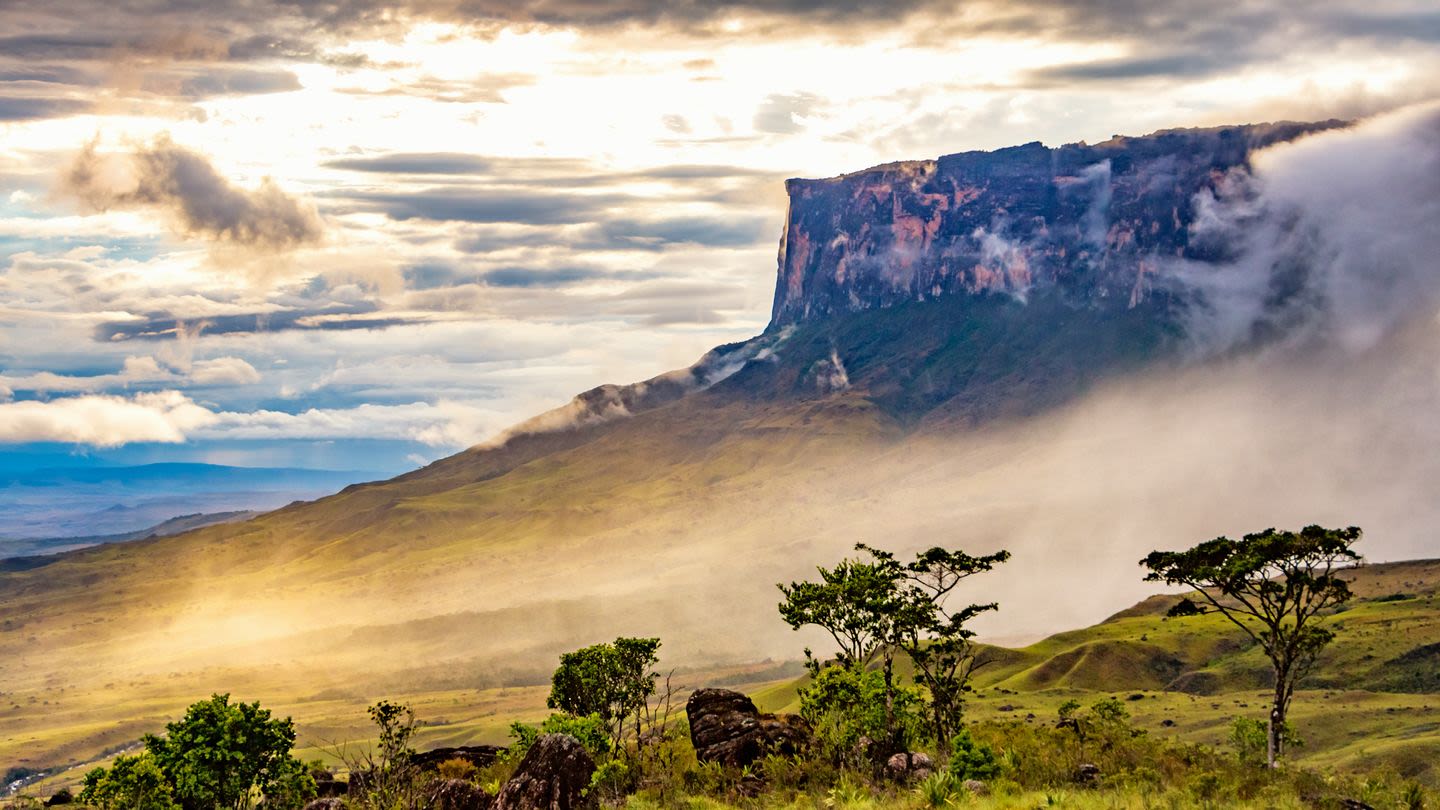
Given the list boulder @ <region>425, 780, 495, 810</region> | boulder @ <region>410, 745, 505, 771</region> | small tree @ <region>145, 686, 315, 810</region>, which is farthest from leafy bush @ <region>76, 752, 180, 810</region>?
boulder @ <region>425, 780, 495, 810</region>

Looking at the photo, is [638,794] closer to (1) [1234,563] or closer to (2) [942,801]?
(2) [942,801]

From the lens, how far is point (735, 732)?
6538 cm

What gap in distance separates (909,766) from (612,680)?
101 feet

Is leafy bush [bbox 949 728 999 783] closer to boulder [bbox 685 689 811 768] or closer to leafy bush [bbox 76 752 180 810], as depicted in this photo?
boulder [bbox 685 689 811 768]

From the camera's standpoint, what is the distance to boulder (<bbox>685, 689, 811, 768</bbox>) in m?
63.7

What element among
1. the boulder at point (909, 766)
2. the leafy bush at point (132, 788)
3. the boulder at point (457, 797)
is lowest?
the boulder at point (909, 766)

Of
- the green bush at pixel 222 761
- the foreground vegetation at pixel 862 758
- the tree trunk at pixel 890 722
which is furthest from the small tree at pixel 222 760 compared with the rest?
the tree trunk at pixel 890 722

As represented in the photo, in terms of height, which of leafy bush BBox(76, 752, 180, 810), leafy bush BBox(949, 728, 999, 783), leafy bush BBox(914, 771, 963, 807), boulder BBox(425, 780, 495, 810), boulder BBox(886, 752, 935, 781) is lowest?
boulder BBox(886, 752, 935, 781)

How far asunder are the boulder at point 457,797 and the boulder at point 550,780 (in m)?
2.32

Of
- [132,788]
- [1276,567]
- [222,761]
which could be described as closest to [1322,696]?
[1276,567]

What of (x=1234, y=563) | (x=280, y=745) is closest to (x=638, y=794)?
(x=280, y=745)

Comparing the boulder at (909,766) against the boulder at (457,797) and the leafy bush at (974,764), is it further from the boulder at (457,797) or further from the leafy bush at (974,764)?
the boulder at (457,797)

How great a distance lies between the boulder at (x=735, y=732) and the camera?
209 feet

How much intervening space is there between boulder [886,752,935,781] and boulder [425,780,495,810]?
58.7 feet
